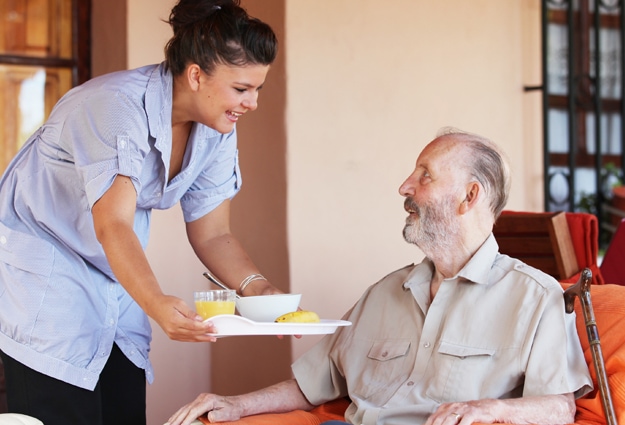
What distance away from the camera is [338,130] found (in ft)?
11.2

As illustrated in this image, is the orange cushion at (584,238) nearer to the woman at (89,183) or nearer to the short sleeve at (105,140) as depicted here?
the woman at (89,183)

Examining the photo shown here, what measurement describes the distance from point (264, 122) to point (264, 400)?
4.51ft

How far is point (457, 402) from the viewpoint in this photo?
2.09 metres

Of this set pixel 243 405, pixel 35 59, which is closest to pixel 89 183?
pixel 243 405

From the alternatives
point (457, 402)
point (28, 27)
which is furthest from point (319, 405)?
point (28, 27)

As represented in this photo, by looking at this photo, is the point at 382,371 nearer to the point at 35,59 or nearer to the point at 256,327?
the point at 256,327

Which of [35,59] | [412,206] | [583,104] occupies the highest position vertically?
[35,59]

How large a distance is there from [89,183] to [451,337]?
934 millimetres

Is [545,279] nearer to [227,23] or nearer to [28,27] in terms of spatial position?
[227,23]

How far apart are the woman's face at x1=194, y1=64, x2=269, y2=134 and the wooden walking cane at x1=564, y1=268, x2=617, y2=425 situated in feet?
2.70

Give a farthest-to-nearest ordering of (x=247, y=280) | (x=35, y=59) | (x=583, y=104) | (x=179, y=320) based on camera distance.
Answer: (x=583, y=104)
(x=35, y=59)
(x=247, y=280)
(x=179, y=320)

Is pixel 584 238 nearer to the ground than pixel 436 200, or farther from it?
nearer to the ground

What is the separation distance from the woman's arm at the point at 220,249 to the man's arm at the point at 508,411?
68 cm

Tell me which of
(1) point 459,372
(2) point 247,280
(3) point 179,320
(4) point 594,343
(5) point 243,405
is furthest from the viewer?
(2) point 247,280
